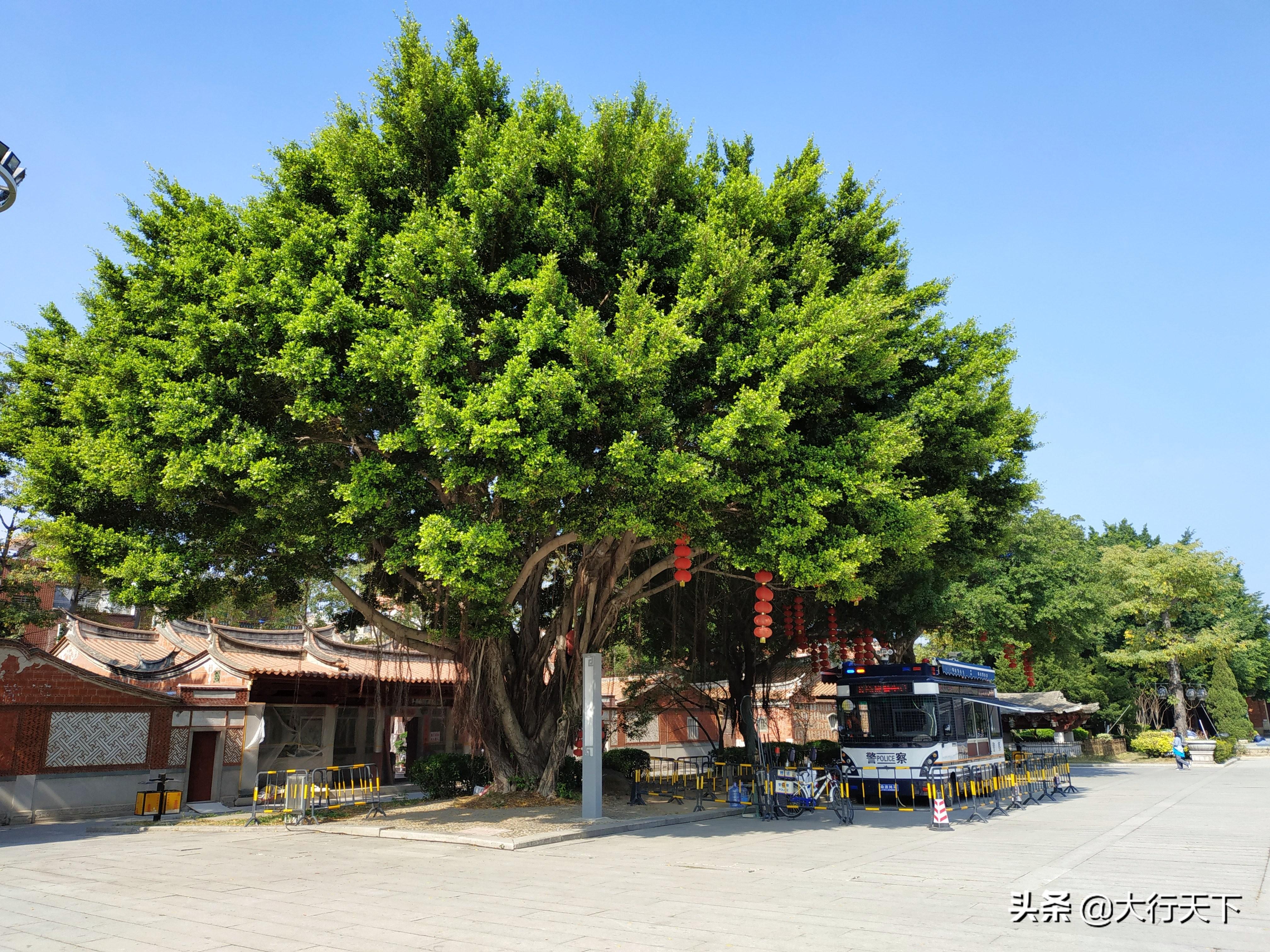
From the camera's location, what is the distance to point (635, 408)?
37.4 ft

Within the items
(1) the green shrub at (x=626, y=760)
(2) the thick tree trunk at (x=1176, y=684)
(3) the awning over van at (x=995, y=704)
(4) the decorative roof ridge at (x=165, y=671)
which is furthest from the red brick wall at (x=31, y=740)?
(2) the thick tree trunk at (x=1176, y=684)

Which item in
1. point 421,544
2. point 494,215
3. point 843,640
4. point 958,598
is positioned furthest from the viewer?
point 958,598

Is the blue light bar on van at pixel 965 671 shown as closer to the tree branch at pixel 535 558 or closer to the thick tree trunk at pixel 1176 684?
the tree branch at pixel 535 558

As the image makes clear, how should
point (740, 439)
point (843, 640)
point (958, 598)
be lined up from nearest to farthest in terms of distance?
point (740, 439)
point (843, 640)
point (958, 598)

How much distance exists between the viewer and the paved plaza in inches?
245

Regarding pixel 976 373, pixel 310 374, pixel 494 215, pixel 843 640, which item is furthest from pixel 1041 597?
pixel 310 374

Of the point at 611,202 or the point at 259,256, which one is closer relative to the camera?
the point at 259,256

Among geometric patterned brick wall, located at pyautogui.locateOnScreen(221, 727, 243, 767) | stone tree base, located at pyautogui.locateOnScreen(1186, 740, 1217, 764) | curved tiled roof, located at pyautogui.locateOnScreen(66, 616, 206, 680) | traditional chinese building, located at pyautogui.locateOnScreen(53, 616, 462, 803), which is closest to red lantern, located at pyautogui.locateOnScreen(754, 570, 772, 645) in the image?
traditional chinese building, located at pyautogui.locateOnScreen(53, 616, 462, 803)

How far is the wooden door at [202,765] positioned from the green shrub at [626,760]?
30.9 feet

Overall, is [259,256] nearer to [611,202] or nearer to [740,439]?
[611,202]

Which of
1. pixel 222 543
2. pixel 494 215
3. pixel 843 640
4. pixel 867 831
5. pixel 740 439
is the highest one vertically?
pixel 494 215

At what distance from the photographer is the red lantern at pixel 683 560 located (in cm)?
1318

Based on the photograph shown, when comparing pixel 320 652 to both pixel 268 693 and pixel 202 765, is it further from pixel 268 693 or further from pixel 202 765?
pixel 202 765

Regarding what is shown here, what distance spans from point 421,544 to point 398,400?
2610 mm
